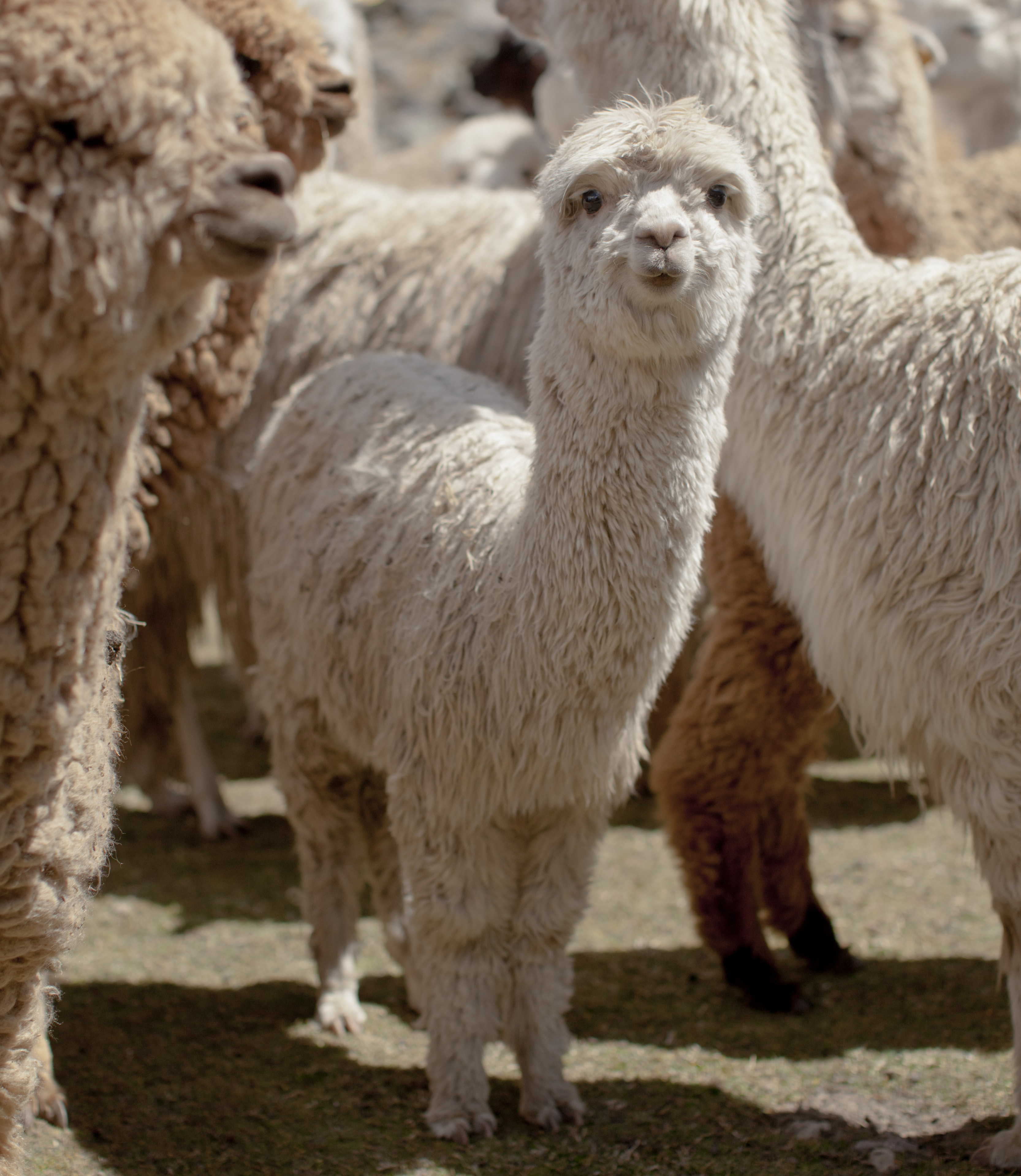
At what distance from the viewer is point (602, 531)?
224 centimetres

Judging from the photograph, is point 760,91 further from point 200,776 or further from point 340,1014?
point 200,776

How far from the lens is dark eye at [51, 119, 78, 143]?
135cm

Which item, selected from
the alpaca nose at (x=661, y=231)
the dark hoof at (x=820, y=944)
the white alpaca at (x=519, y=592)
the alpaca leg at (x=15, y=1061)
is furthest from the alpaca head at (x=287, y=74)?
the dark hoof at (x=820, y=944)

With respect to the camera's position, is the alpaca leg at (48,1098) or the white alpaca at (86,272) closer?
the white alpaca at (86,272)

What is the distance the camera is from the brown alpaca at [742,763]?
3.09 m

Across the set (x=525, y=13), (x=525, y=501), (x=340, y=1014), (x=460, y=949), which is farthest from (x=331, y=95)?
(x=340, y=1014)

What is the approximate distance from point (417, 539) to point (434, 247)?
1.77 metres

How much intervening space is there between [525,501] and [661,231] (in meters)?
0.63

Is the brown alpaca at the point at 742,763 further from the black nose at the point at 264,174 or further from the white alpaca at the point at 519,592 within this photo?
the black nose at the point at 264,174

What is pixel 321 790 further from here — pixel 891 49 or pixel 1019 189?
pixel 1019 189

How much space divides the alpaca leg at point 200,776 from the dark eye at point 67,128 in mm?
3429

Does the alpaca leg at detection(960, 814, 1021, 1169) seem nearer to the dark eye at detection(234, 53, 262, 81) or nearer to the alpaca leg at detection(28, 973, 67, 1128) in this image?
the alpaca leg at detection(28, 973, 67, 1128)

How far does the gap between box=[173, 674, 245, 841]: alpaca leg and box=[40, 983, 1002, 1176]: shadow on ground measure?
4.96ft

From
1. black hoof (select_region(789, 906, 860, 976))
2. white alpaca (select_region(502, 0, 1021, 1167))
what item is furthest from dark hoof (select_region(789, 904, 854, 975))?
white alpaca (select_region(502, 0, 1021, 1167))
